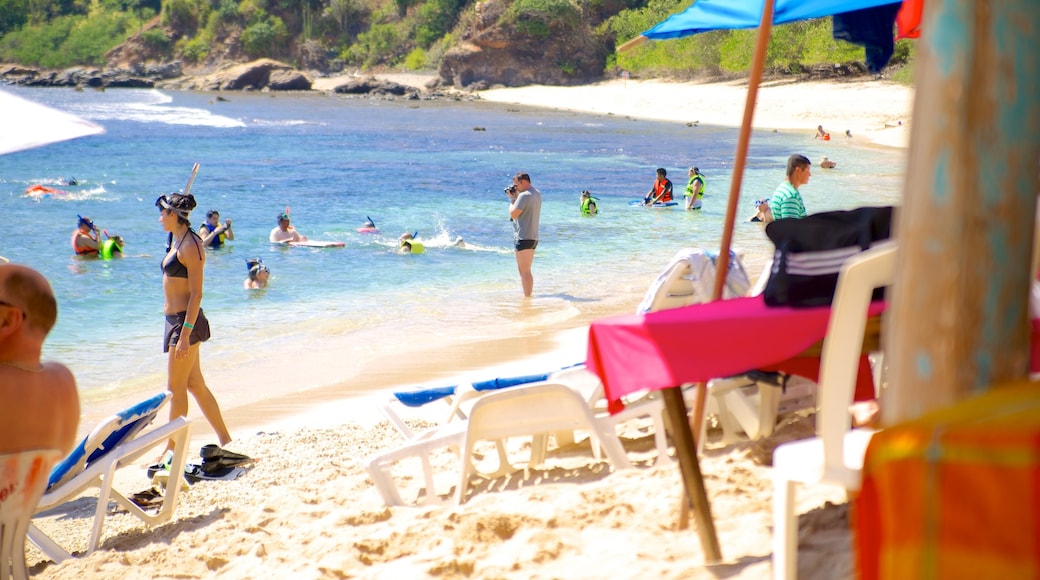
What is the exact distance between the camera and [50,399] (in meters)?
3.19

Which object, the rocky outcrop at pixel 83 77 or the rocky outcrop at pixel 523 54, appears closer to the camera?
the rocky outcrop at pixel 523 54

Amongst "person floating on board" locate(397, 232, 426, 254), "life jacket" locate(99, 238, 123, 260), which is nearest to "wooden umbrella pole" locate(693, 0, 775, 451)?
"person floating on board" locate(397, 232, 426, 254)

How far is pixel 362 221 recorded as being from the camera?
2030 cm

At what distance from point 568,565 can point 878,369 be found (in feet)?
5.84

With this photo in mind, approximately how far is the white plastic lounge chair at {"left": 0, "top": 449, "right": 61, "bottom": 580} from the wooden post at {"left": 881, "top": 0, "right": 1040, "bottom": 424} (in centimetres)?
261

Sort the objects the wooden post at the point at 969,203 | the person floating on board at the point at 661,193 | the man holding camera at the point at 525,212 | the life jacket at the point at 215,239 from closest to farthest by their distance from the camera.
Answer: the wooden post at the point at 969,203
the man holding camera at the point at 525,212
the life jacket at the point at 215,239
the person floating on board at the point at 661,193

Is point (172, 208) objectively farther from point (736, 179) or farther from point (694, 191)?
point (694, 191)

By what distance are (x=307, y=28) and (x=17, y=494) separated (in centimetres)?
10241

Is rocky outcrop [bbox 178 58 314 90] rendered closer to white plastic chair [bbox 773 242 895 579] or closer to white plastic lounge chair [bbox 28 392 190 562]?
white plastic lounge chair [bbox 28 392 190 562]

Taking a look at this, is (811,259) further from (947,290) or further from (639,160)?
(639,160)

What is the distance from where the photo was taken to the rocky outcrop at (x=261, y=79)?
84.1 m

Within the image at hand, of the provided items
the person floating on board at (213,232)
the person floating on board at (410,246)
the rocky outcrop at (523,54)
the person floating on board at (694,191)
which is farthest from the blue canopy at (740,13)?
the rocky outcrop at (523,54)

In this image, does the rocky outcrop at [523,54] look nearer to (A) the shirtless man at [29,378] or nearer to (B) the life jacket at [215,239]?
(B) the life jacket at [215,239]

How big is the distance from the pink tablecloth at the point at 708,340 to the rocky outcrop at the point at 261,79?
8447 cm
